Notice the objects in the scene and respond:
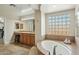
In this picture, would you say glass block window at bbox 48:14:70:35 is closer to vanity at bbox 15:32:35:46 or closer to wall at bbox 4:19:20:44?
vanity at bbox 15:32:35:46

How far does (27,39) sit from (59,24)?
449 millimetres

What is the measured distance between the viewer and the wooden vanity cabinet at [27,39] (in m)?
1.16

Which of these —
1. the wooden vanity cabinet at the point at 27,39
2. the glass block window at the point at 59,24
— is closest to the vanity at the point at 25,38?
the wooden vanity cabinet at the point at 27,39

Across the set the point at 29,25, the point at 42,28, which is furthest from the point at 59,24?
the point at 29,25

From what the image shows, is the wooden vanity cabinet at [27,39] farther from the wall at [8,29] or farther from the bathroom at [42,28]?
the wall at [8,29]

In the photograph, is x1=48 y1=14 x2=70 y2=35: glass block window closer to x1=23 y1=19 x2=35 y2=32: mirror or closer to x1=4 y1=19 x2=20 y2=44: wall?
x1=23 y1=19 x2=35 y2=32: mirror

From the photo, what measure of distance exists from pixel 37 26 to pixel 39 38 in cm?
A: 15

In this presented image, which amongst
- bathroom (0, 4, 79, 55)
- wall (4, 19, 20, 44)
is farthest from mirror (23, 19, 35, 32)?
wall (4, 19, 20, 44)

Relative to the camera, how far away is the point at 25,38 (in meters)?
1.21

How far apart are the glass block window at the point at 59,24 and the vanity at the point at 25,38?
0.23 m

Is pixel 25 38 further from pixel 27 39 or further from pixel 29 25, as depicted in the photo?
pixel 29 25

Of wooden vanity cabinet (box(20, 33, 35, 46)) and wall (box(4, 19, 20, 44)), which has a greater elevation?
wall (box(4, 19, 20, 44))

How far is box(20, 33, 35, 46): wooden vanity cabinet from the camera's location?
45.6 inches
